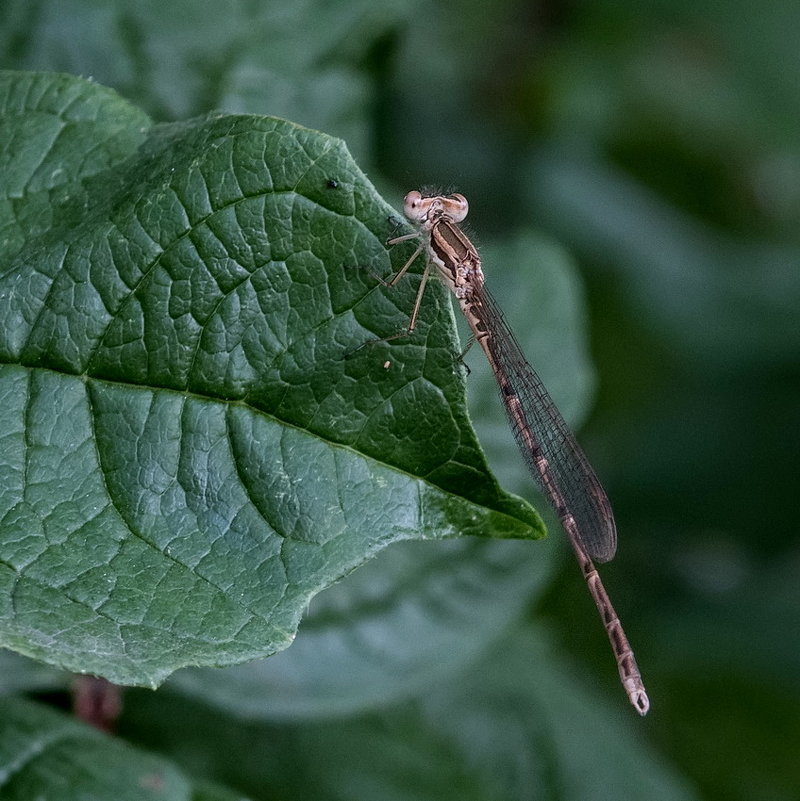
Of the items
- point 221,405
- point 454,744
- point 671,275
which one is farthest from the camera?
point 671,275

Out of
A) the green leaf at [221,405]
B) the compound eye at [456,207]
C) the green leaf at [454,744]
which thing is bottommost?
the green leaf at [454,744]

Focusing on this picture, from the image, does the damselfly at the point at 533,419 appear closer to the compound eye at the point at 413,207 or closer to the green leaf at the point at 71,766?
the compound eye at the point at 413,207

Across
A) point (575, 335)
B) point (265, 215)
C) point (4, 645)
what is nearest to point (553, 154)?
point (575, 335)

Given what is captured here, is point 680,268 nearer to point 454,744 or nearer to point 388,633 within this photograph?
point 454,744

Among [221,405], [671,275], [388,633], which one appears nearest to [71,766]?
[221,405]

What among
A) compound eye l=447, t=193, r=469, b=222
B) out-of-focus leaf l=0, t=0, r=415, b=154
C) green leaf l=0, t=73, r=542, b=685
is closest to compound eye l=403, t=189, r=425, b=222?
compound eye l=447, t=193, r=469, b=222

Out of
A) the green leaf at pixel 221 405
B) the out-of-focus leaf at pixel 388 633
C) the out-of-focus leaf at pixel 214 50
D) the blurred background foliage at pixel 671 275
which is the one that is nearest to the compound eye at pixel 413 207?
the out-of-focus leaf at pixel 214 50
